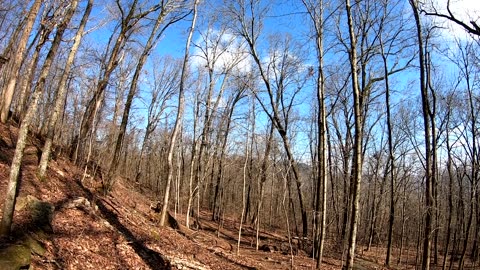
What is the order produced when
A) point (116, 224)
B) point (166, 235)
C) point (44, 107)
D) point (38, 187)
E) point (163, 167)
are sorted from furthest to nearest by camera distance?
point (163, 167) < point (44, 107) < point (166, 235) < point (116, 224) < point (38, 187)

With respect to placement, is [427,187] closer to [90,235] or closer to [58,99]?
[90,235]

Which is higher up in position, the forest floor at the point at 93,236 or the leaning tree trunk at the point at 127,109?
the leaning tree trunk at the point at 127,109

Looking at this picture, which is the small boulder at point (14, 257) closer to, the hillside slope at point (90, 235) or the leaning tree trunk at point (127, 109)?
the hillside slope at point (90, 235)

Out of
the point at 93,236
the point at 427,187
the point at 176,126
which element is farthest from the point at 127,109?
the point at 427,187

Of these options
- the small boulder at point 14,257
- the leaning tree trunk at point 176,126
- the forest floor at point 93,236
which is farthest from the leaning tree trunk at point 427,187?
the small boulder at point 14,257

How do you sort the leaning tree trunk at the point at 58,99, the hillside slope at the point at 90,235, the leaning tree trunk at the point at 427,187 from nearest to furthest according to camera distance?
the hillside slope at the point at 90,235 → the leaning tree trunk at the point at 58,99 → the leaning tree trunk at the point at 427,187

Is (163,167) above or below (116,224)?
above

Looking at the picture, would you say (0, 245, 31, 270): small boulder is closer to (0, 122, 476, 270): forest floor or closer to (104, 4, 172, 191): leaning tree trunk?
(0, 122, 476, 270): forest floor

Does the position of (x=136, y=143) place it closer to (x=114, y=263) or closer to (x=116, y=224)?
(x=116, y=224)

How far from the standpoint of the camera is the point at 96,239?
28.4 ft

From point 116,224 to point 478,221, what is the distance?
20978 millimetres

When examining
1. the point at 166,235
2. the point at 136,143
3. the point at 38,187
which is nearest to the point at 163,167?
the point at 136,143

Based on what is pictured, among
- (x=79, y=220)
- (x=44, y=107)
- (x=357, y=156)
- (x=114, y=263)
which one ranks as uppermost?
(x=44, y=107)

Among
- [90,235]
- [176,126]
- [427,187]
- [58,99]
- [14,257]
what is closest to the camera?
[14,257]
